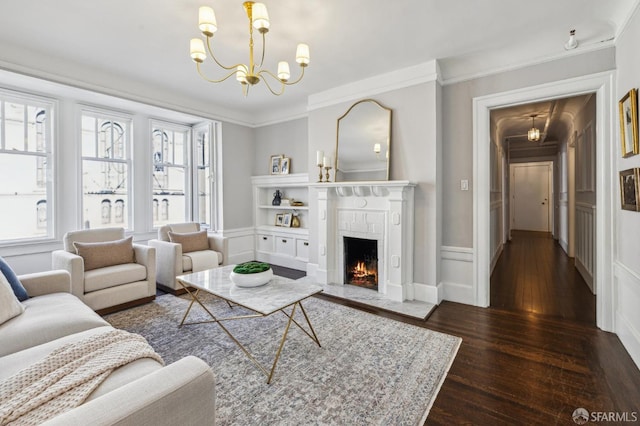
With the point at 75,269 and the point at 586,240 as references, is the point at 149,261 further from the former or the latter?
the point at 586,240

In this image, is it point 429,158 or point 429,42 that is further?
point 429,158

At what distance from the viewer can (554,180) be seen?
806 cm

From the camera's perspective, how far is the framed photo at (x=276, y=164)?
5.19m

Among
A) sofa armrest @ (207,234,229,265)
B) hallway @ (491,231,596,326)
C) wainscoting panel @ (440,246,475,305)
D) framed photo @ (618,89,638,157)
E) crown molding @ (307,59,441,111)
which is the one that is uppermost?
crown molding @ (307,59,441,111)

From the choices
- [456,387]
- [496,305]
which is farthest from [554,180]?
[456,387]

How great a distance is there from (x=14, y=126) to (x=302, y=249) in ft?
13.2

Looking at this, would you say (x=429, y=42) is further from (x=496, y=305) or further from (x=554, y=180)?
(x=554, y=180)

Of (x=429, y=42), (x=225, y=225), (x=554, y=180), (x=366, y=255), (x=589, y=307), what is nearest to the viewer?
(x=429, y=42)

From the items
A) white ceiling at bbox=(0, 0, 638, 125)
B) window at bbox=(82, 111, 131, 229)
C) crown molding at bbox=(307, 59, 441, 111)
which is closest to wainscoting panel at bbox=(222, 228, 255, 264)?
window at bbox=(82, 111, 131, 229)

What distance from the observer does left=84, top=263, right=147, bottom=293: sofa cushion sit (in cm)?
293

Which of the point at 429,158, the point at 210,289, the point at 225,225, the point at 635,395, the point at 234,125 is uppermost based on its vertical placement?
the point at 234,125

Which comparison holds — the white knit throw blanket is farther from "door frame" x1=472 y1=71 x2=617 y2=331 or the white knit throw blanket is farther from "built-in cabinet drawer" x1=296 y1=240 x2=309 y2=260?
"door frame" x1=472 y1=71 x2=617 y2=331

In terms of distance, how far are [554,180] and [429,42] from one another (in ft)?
24.4

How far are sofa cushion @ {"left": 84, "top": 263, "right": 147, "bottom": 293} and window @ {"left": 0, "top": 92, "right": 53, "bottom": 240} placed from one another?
4.87ft
